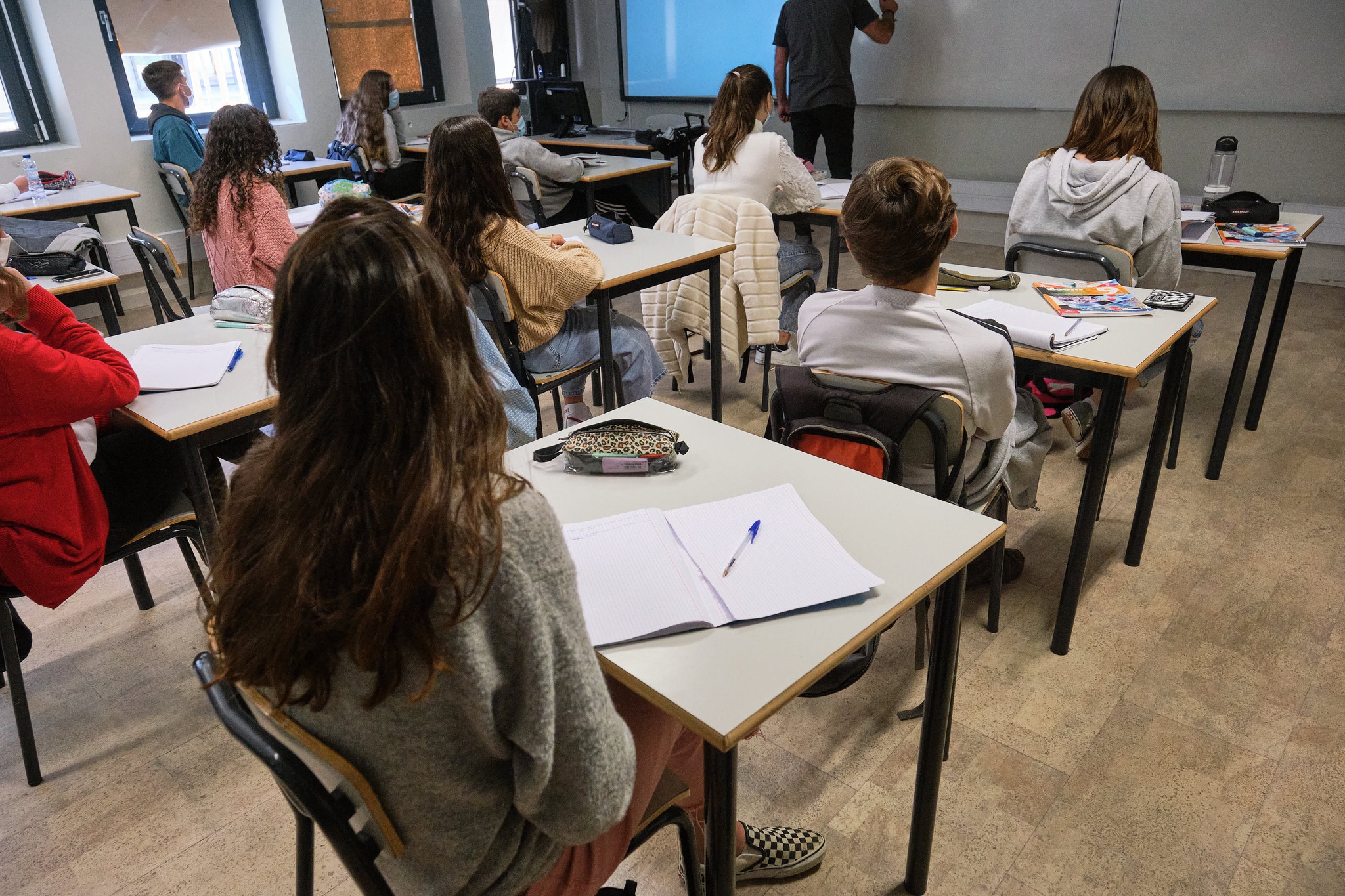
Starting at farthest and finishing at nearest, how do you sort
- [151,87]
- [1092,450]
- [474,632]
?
[151,87] < [1092,450] < [474,632]

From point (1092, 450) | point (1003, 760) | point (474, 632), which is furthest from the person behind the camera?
point (1092, 450)

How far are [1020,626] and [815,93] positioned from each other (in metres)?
4.11

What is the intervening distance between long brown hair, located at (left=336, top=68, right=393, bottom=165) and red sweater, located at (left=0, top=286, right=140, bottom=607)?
4.14 meters

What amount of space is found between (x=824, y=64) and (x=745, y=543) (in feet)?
15.6

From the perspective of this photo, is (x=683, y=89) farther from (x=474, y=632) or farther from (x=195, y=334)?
(x=474, y=632)

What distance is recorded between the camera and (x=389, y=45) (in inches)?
261

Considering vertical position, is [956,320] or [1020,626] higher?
[956,320]

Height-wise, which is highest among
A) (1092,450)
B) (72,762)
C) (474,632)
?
(474,632)

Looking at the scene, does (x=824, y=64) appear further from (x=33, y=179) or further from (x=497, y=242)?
(x=33, y=179)

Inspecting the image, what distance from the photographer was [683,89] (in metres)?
→ 6.94

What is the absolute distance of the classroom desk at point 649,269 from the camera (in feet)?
8.37

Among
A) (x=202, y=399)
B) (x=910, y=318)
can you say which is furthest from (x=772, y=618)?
(x=202, y=399)

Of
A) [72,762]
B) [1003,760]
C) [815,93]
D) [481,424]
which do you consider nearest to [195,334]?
[72,762]

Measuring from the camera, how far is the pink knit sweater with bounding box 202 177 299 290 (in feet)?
9.34
